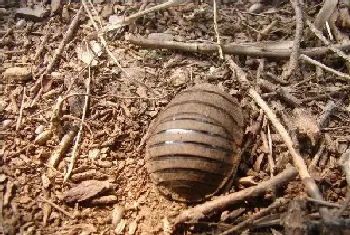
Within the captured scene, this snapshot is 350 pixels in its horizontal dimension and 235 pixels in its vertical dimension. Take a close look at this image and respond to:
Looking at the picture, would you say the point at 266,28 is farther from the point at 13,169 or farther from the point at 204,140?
the point at 13,169

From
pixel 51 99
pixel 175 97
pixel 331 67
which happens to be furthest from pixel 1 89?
pixel 331 67

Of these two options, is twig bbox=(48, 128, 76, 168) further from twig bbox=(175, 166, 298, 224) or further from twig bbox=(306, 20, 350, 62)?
twig bbox=(306, 20, 350, 62)

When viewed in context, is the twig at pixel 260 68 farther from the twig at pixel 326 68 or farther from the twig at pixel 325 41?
the twig at pixel 325 41

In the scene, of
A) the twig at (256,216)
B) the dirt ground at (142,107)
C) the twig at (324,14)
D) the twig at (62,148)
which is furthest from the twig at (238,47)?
the twig at (256,216)

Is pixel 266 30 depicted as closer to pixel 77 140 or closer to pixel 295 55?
pixel 295 55

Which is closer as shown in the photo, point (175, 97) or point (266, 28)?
point (175, 97)

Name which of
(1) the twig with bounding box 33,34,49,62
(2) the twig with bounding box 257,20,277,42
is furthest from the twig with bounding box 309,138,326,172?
(1) the twig with bounding box 33,34,49,62
